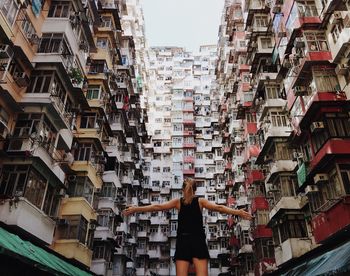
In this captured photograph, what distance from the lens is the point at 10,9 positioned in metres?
17.5

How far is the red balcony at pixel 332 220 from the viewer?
17.1 m

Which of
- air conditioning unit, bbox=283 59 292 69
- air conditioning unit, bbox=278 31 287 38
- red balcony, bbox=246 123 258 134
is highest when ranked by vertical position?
air conditioning unit, bbox=278 31 287 38

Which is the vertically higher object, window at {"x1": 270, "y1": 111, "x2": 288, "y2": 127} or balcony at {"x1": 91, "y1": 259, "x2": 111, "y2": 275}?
window at {"x1": 270, "y1": 111, "x2": 288, "y2": 127}

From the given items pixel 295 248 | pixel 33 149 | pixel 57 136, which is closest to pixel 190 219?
pixel 33 149

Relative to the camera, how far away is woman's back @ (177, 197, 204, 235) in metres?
4.86

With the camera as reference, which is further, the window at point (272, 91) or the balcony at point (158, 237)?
the balcony at point (158, 237)

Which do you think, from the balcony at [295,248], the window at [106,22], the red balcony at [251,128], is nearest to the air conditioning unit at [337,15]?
the balcony at [295,248]

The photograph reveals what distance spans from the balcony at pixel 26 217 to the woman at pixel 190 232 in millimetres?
13451

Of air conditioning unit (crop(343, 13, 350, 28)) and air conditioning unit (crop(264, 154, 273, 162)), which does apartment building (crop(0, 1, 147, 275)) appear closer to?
air conditioning unit (crop(264, 154, 273, 162))

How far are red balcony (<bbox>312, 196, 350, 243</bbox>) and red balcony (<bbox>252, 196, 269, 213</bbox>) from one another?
12088 millimetres

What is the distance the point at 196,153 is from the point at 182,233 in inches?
2477

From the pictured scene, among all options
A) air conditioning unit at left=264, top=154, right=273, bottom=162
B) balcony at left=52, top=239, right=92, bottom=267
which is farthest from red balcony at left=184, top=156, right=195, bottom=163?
balcony at left=52, top=239, right=92, bottom=267

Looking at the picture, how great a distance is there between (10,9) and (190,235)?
1694 centimetres

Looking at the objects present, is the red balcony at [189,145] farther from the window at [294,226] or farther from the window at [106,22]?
the window at [294,226]
